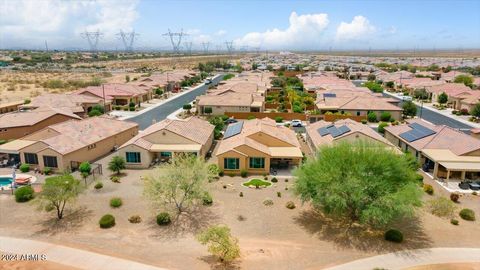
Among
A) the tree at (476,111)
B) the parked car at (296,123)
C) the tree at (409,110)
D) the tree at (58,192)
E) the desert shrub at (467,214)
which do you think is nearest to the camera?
the tree at (58,192)

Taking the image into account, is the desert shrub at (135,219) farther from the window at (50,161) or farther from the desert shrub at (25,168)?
the desert shrub at (25,168)

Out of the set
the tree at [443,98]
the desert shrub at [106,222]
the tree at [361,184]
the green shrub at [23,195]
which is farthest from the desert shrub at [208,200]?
the tree at [443,98]

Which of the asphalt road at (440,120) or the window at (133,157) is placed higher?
the window at (133,157)

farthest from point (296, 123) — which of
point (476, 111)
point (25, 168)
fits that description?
point (25, 168)

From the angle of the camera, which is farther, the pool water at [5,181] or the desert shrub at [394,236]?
the pool water at [5,181]

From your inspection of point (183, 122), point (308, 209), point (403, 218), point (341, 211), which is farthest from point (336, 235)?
point (183, 122)

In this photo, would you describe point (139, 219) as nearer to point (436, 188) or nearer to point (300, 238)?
point (300, 238)
